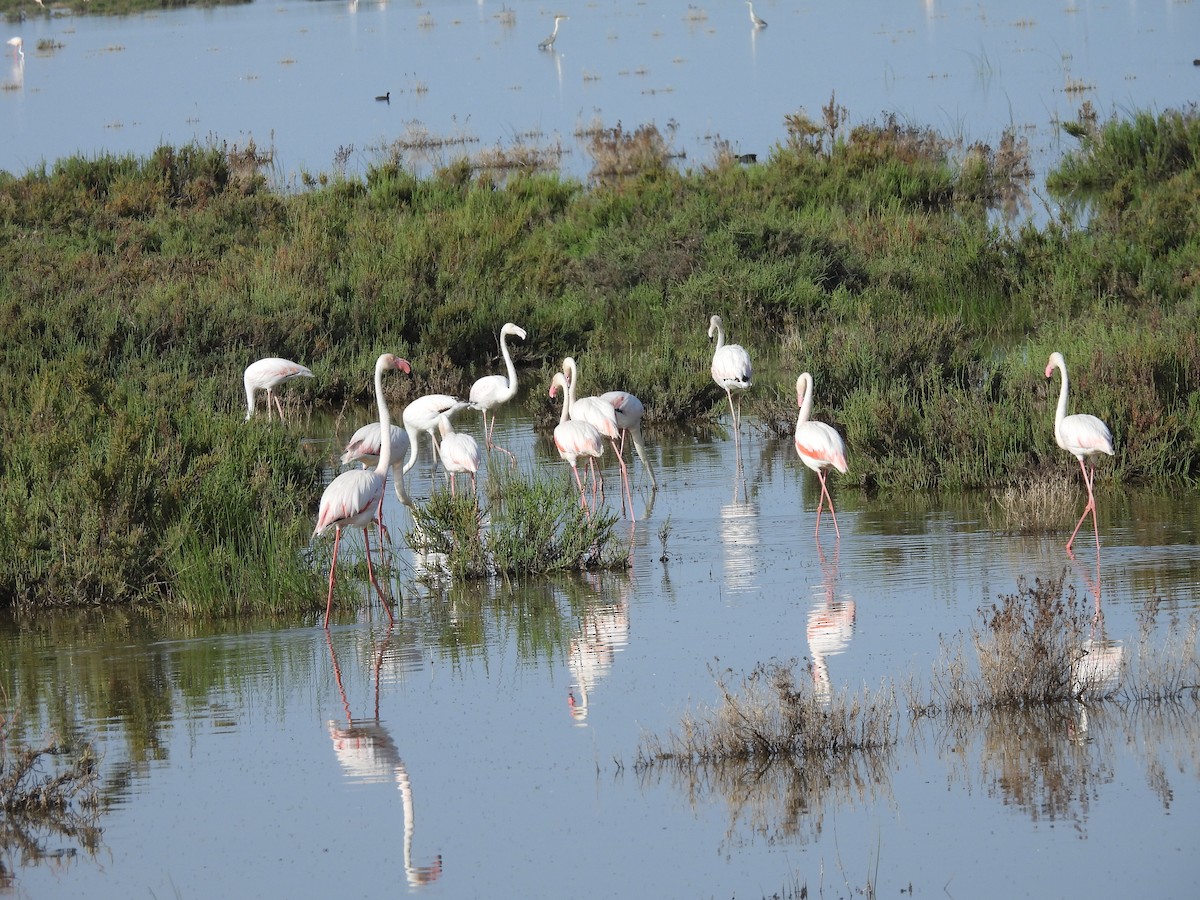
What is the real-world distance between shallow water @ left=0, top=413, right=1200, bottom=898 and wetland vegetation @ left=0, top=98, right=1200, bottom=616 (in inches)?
38.2

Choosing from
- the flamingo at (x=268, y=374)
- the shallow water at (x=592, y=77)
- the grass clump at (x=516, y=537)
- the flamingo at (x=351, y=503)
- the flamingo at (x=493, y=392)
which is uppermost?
the shallow water at (x=592, y=77)

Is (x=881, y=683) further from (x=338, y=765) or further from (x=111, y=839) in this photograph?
(x=111, y=839)

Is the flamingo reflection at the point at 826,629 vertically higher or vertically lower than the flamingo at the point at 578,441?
lower

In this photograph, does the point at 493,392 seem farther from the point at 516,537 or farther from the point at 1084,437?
the point at 1084,437

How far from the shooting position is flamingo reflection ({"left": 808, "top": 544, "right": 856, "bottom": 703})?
7.49 meters

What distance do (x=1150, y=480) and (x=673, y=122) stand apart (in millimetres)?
25353

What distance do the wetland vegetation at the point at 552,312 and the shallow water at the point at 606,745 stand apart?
0.97 metres

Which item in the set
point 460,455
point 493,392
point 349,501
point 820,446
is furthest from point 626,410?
point 349,501

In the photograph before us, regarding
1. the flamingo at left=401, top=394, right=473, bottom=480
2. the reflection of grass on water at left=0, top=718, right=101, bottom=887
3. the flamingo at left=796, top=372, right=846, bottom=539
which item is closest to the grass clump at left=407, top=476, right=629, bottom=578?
the flamingo at left=796, top=372, right=846, bottom=539

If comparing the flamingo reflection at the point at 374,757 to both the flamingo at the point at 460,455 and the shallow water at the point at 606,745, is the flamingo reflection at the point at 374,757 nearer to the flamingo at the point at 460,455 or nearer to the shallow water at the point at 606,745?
the shallow water at the point at 606,745

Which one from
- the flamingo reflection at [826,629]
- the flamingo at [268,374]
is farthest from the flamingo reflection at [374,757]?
the flamingo at [268,374]

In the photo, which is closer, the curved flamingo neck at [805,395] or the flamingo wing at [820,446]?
the flamingo wing at [820,446]

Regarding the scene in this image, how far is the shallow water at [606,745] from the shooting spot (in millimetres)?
5797

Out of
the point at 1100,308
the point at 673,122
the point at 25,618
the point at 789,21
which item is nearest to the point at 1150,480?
the point at 1100,308
